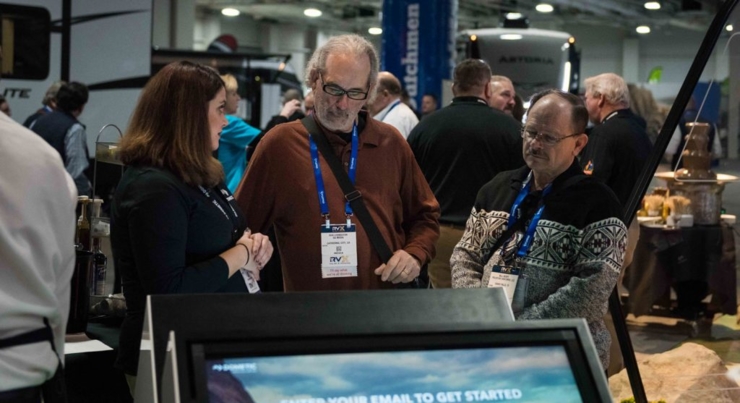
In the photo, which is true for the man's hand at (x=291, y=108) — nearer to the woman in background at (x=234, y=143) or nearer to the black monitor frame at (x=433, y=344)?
the woman in background at (x=234, y=143)

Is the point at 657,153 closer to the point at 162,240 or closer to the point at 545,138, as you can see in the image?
the point at 545,138

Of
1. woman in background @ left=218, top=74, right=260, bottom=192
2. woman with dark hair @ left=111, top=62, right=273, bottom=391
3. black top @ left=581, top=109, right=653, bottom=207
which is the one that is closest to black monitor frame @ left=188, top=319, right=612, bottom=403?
woman with dark hair @ left=111, top=62, right=273, bottom=391

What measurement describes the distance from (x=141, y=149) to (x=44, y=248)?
2.32 feet

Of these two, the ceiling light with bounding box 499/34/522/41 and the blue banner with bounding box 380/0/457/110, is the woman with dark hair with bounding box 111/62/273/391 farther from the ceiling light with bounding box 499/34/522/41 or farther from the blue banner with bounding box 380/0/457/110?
the ceiling light with bounding box 499/34/522/41

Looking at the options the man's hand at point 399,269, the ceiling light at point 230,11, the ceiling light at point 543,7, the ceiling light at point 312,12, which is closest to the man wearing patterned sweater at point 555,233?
the man's hand at point 399,269

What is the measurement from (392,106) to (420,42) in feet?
11.8

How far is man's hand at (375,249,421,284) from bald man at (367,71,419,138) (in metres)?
3.44

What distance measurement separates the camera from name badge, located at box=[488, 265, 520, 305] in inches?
95.2

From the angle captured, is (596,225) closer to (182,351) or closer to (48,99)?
(182,351)

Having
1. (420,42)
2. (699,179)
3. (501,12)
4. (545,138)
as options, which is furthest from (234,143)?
(501,12)

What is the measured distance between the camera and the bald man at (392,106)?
616 cm

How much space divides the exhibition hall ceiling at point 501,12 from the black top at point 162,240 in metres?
17.7

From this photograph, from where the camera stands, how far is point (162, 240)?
2148 millimetres

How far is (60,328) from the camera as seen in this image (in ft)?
5.46
